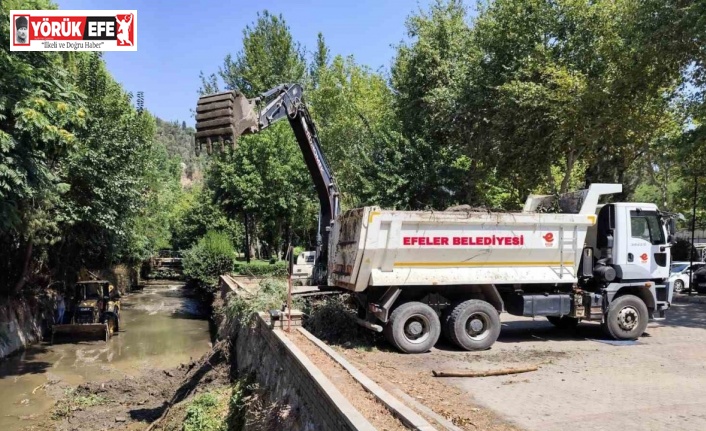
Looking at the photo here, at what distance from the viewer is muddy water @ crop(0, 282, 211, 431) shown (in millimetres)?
13891

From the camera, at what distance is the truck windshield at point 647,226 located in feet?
38.9

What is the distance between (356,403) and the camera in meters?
5.69

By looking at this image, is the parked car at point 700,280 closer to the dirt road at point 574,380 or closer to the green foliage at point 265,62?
the dirt road at point 574,380

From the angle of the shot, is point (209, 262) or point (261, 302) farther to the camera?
point (209, 262)

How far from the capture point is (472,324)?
10742 mm

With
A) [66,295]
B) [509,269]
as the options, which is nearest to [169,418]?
[509,269]

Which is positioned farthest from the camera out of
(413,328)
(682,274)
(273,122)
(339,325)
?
(682,274)

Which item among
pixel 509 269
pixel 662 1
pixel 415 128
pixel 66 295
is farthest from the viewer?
pixel 415 128

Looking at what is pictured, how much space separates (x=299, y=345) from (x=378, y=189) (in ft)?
52.5

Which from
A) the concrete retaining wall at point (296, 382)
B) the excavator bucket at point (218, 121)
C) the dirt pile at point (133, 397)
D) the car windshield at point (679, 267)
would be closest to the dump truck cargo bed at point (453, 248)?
the concrete retaining wall at point (296, 382)

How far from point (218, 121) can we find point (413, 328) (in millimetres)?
5367

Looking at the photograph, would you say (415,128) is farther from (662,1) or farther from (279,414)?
(279,414)

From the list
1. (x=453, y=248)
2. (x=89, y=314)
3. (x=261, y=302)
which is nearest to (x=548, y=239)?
(x=453, y=248)

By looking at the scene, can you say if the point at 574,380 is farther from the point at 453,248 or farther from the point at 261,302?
the point at 261,302
